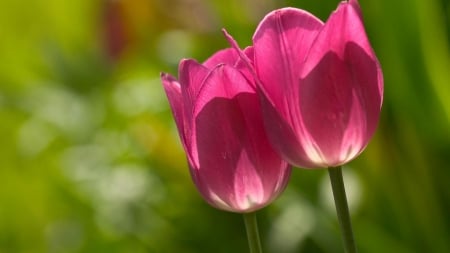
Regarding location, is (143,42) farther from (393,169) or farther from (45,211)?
(393,169)

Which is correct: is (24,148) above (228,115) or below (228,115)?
below

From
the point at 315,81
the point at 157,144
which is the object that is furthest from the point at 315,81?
the point at 157,144

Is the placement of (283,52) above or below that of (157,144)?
above

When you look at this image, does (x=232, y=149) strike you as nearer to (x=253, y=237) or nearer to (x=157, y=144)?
(x=253, y=237)

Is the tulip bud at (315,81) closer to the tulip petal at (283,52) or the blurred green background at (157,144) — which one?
the tulip petal at (283,52)

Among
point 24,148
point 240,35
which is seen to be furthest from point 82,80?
point 240,35

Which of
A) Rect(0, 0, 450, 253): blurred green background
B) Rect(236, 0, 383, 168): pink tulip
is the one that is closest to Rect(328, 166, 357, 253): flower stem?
Rect(236, 0, 383, 168): pink tulip

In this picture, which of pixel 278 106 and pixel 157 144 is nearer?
pixel 278 106
